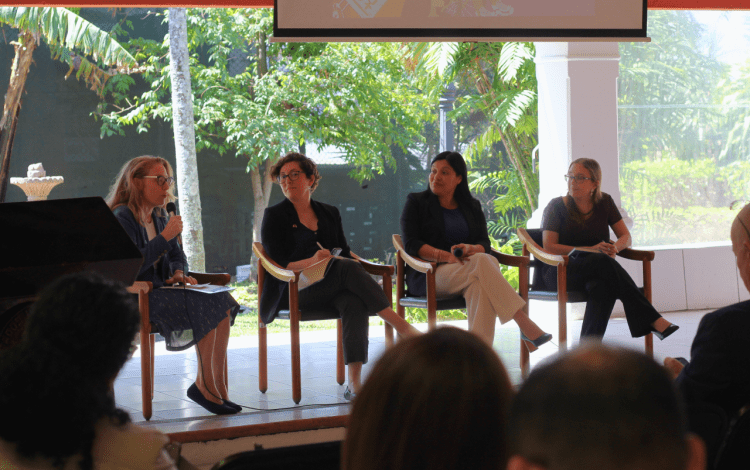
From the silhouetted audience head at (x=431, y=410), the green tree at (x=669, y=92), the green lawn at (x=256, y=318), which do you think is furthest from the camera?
the green lawn at (x=256, y=318)

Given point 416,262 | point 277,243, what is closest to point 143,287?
point 277,243

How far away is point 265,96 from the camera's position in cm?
824

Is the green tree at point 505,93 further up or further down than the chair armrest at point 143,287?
further up

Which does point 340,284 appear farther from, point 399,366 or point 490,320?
point 399,366

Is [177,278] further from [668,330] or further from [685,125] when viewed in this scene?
[685,125]

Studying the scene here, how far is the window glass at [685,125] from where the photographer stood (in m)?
5.55

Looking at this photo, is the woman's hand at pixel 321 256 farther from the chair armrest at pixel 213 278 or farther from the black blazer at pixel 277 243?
the chair armrest at pixel 213 278

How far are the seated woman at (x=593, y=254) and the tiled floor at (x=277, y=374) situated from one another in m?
0.32

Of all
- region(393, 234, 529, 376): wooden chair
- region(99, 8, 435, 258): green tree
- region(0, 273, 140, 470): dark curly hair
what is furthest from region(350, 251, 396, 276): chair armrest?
region(99, 8, 435, 258): green tree

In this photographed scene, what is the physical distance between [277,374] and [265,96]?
516 cm

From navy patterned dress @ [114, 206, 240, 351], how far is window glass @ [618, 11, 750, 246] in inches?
145

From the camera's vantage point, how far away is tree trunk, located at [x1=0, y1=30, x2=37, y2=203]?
7.77 m

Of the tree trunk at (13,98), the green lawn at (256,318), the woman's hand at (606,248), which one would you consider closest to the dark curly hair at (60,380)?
the woman's hand at (606,248)

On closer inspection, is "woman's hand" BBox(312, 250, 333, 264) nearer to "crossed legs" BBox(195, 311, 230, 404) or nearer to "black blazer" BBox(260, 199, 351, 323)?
"black blazer" BBox(260, 199, 351, 323)
